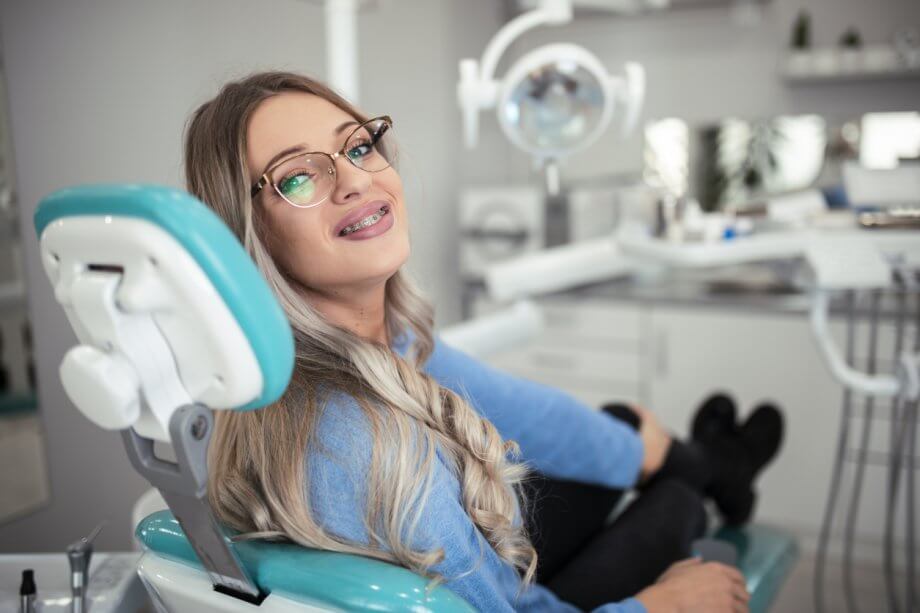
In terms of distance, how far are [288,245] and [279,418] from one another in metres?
0.21

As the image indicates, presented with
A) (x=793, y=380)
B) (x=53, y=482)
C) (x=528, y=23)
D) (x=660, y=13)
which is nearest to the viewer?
(x=528, y=23)

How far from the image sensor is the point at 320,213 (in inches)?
38.4

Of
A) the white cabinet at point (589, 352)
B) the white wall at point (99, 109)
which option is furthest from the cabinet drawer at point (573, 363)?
the white wall at point (99, 109)

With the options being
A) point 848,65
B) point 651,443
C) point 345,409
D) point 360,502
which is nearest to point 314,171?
point 345,409

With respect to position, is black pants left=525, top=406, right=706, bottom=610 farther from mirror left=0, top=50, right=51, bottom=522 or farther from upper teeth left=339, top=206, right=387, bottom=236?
mirror left=0, top=50, right=51, bottom=522

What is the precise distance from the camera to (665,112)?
3678 millimetres

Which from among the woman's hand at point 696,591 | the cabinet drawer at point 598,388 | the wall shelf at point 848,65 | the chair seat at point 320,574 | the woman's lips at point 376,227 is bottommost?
the cabinet drawer at point 598,388

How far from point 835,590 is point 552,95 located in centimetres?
185

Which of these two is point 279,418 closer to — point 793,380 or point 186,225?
point 186,225

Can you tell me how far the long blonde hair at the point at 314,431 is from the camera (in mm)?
870

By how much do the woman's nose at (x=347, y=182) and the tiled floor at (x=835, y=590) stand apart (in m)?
2.02

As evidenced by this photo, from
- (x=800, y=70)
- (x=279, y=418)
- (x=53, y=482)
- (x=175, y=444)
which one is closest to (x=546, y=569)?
(x=279, y=418)

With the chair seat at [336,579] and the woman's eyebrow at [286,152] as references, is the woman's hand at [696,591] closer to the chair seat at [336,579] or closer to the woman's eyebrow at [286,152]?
the chair seat at [336,579]

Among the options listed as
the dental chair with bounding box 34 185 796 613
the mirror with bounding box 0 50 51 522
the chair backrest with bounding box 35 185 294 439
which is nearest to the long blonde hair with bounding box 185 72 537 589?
the dental chair with bounding box 34 185 796 613
